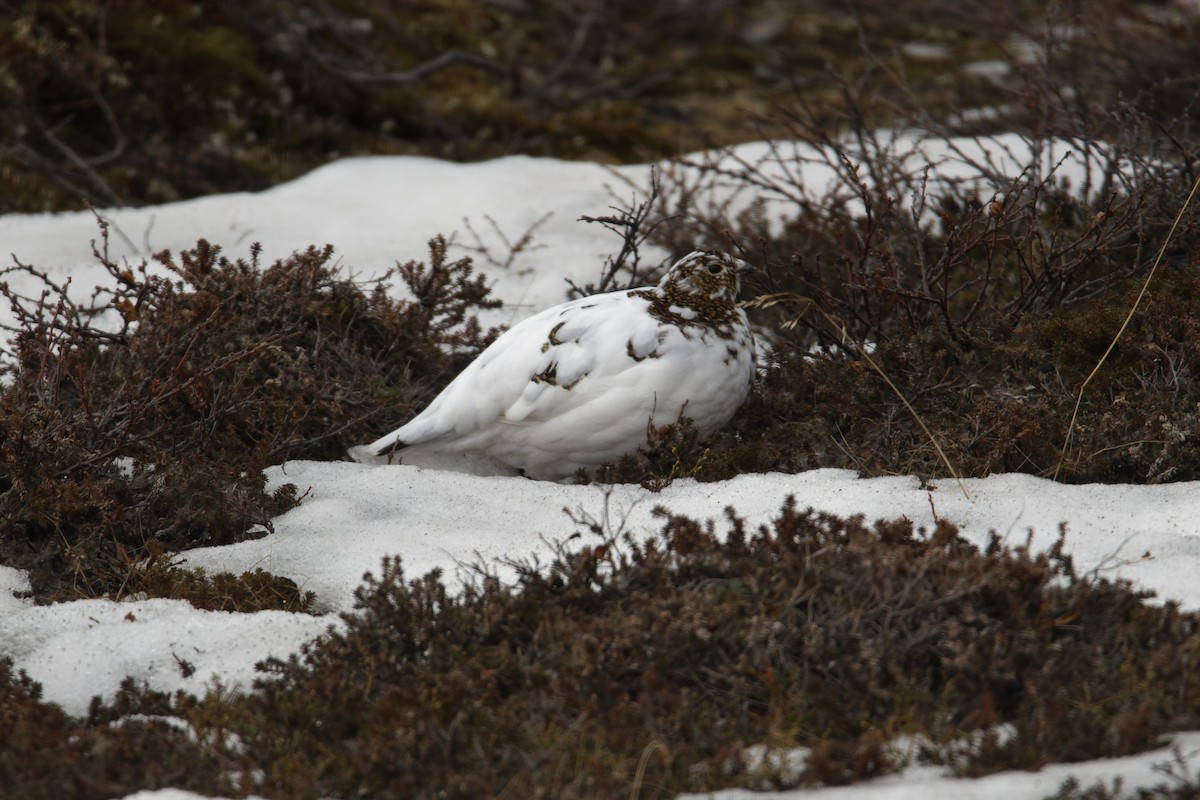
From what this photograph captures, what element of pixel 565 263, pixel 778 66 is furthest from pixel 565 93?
pixel 565 263

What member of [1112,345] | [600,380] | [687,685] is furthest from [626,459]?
[1112,345]

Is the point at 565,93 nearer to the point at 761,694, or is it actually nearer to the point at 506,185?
the point at 506,185

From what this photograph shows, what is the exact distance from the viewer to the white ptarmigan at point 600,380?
4031 mm

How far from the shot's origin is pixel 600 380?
4.07 metres

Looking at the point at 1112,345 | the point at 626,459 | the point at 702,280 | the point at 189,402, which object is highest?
the point at 702,280

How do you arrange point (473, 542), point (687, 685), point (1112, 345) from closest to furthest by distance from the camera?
1. point (687, 685)
2. point (473, 542)
3. point (1112, 345)

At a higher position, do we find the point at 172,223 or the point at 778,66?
the point at 778,66

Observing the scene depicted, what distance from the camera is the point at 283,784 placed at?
2.38 metres

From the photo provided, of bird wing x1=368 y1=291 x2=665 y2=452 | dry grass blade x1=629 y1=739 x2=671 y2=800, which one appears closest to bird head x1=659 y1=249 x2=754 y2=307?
bird wing x1=368 y1=291 x2=665 y2=452

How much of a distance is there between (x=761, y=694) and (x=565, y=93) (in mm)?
7108

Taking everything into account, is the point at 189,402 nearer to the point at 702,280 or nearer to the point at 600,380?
the point at 600,380

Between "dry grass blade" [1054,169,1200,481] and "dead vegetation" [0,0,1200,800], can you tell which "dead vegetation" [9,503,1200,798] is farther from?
"dry grass blade" [1054,169,1200,481]

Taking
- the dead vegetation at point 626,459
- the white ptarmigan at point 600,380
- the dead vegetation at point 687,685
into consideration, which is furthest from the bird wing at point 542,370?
the dead vegetation at point 687,685

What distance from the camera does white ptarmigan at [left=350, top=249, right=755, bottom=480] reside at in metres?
4.03
